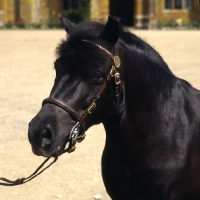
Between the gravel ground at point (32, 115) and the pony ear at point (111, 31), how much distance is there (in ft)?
3.24

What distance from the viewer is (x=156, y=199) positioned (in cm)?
385


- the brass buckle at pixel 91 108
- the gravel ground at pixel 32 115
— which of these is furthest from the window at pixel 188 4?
the brass buckle at pixel 91 108

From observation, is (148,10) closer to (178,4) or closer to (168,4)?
(168,4)

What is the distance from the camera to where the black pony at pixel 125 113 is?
3.41 metres

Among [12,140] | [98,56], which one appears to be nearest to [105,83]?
[98,56]

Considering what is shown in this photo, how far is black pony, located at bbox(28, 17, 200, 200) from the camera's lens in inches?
134

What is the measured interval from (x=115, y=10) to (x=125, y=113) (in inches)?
1398

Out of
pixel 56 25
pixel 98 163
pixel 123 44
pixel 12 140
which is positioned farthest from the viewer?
pixel 56 25

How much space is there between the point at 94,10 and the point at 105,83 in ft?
112

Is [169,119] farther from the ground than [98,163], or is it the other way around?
[169,119]

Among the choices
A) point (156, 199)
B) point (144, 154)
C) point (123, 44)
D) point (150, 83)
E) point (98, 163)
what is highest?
point (123, 44)

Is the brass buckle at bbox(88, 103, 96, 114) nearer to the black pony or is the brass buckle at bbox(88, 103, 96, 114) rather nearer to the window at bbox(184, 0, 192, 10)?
the black pony

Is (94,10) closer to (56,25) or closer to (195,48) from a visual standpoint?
(56,25)

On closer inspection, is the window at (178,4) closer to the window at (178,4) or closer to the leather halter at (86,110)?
the window at (178,4)
